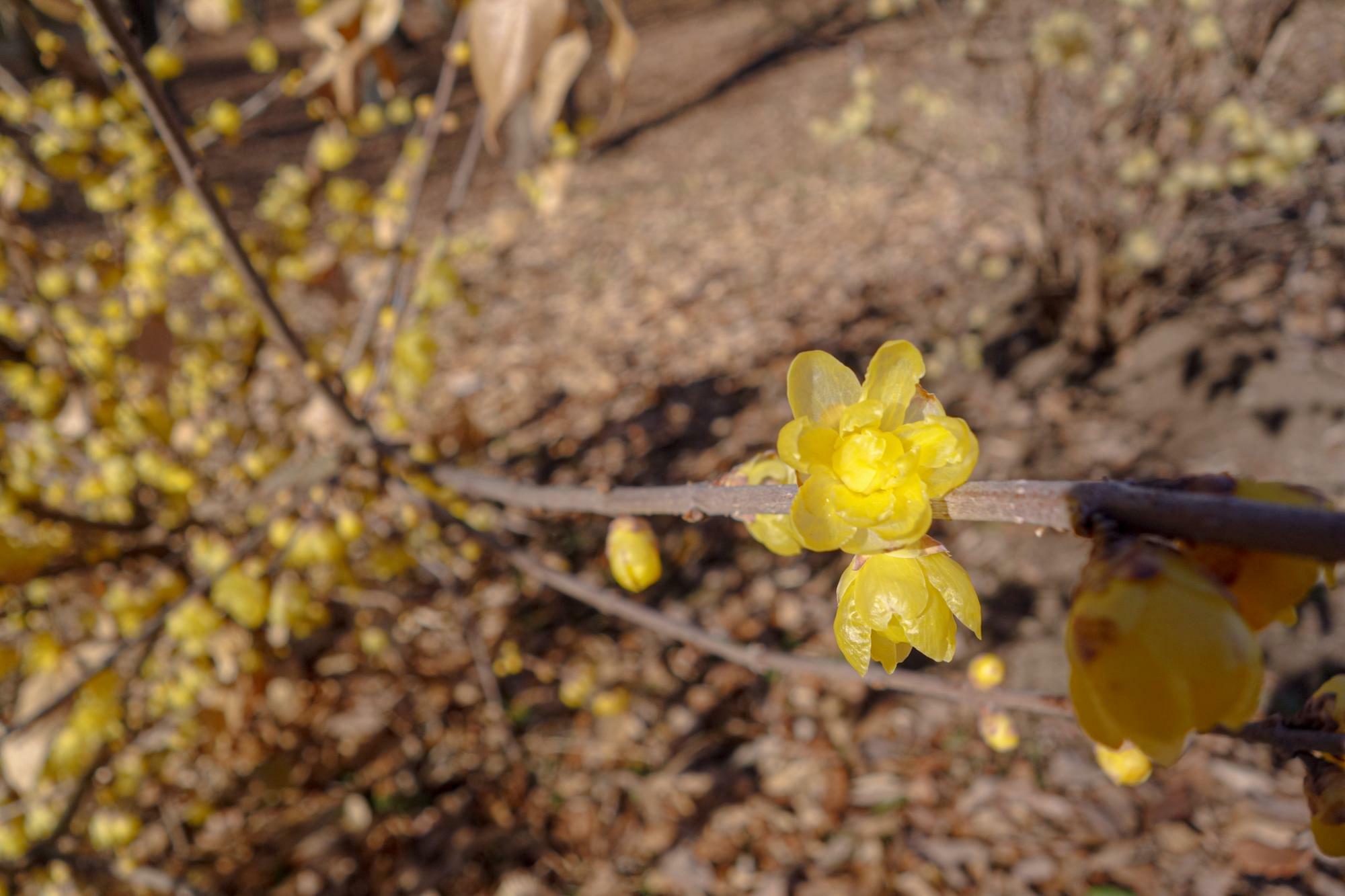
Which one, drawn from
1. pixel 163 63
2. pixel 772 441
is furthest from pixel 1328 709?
pixel 772 441

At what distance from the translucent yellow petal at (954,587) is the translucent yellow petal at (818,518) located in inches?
3.9

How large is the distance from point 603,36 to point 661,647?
15173mm

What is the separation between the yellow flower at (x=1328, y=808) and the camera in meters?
0.60

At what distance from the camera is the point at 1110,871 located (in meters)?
2.22

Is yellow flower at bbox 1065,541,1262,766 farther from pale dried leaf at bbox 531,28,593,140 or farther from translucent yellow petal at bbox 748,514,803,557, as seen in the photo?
pale dried leaf at bbox 531,28,593,140

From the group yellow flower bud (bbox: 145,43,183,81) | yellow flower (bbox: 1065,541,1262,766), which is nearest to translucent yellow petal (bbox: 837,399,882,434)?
yellow flower (bbox: 1065,541,1262,766)

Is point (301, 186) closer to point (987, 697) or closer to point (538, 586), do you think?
point (538, 586)

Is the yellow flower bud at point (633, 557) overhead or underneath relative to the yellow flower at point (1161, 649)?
underneath

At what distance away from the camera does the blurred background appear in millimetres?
2127

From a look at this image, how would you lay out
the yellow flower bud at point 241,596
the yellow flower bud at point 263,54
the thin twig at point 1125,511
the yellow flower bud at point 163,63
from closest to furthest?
the thin twig at point 1125,511 → the yellow flower bud at point 241,596 → the yellow flower bud at point 163,63 → the yellow flower bud at point 263,54

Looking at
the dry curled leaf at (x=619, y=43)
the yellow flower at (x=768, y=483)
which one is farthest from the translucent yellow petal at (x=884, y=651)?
the dry curled leaf at (x=619, y=43)

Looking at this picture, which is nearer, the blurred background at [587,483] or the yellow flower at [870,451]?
the yellow flower at [870,451]

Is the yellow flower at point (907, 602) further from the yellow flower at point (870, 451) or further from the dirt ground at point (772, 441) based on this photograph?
the dirt ground at point (772, 441)

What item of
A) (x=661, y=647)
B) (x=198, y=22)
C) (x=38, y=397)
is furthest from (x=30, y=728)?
(x=661, y=647)
